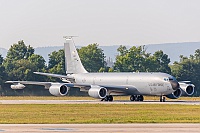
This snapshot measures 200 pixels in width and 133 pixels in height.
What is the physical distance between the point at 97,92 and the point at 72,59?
52.1ft

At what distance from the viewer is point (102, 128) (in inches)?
1385

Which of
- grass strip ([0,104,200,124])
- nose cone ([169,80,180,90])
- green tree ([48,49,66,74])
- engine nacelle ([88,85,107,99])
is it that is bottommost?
grass strip ([0,104,200,124])

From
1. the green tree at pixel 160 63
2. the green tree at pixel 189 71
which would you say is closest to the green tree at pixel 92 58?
the green tree at pixel 160 63

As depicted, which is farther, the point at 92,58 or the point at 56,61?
the point at 92,58

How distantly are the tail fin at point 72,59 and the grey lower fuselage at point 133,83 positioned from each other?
4.94 meters

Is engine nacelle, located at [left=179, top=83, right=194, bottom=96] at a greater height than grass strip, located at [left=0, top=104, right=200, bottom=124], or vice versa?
engine nacelle, located at [left=179, top=83, right=194, bottom=96]

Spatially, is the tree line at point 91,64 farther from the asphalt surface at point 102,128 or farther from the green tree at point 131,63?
the asphalt surface at point 102,128

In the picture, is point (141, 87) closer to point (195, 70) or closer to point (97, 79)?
Answer: point (97, 79)

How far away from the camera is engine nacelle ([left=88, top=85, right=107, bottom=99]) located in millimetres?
81125

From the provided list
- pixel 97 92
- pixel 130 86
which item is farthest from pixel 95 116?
pixel 130 86

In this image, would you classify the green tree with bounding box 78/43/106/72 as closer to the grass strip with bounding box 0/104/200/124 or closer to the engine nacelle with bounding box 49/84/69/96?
the engine nacelle with bounding box 49/84/69/96

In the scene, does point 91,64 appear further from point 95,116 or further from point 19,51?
point 95,116

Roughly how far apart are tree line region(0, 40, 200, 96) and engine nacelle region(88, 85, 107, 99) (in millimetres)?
30003

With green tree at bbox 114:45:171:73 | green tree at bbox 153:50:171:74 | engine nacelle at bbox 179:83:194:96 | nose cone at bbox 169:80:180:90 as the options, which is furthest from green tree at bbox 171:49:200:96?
nose cone at bbox 169:80:180:90
